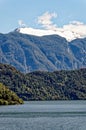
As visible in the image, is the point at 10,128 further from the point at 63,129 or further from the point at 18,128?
the point at 63,129

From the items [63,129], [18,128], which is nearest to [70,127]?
[63,129]

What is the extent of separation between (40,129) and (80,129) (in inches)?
442

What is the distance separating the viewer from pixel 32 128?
14212 centimetres

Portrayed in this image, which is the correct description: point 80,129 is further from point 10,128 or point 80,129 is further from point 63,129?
point 10,128

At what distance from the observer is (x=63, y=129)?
137875mm

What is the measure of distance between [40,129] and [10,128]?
A: 31.6 feet

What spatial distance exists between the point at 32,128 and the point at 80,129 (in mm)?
14683

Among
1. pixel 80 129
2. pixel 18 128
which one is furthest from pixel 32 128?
pixel 80 129

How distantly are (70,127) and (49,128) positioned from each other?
22.6ft

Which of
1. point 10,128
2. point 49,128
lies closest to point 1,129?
point 10,128

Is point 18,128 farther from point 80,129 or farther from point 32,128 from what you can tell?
point 80,129

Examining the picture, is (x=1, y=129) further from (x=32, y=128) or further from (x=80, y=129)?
(x=80, y=129)

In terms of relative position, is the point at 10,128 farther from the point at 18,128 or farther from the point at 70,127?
the point at 70,127

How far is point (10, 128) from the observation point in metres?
142
